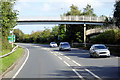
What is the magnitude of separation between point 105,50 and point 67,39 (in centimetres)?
4270

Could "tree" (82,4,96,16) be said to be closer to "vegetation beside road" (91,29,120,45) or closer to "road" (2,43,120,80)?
"vegetation beside road" (91,29,120,45)

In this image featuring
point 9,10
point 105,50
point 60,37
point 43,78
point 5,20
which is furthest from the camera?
point 60,37

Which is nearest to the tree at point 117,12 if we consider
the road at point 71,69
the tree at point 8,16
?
the road at point 71,69

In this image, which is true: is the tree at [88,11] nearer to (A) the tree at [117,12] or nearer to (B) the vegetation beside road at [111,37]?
(B) the vegetation beside road at [111,37]

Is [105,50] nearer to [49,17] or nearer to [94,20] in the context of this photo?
[49,17]

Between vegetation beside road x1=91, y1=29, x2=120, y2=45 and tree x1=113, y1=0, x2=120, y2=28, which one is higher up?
tree x1=113, y1=0, x2=120, y2=28

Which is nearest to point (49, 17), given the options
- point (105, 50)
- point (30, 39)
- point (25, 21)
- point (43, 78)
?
point (25, 21)

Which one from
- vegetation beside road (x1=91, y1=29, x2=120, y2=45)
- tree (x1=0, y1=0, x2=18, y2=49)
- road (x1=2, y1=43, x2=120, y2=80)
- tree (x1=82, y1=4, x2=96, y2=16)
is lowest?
road (x1=2, y1=43, x2=120, y2=80)

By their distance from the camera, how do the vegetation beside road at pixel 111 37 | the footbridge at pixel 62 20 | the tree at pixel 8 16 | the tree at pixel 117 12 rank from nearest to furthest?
the tree at pixel 117 12 < the tree at pixel 8 16 < the vegetation beside road at pixel 111 37 < the footbridge at pixel 62 20

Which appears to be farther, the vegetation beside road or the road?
the vegetation beside road

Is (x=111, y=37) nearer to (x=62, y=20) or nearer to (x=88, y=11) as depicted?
(x=62, y=20)

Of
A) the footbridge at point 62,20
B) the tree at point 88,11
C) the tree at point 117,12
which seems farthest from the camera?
the tree at point 88,11

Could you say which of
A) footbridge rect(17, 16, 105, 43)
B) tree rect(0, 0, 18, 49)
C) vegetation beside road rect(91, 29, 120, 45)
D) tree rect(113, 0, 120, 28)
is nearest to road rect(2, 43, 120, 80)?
tree rect(113, 0, 120, 28)

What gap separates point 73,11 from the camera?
241 ft
